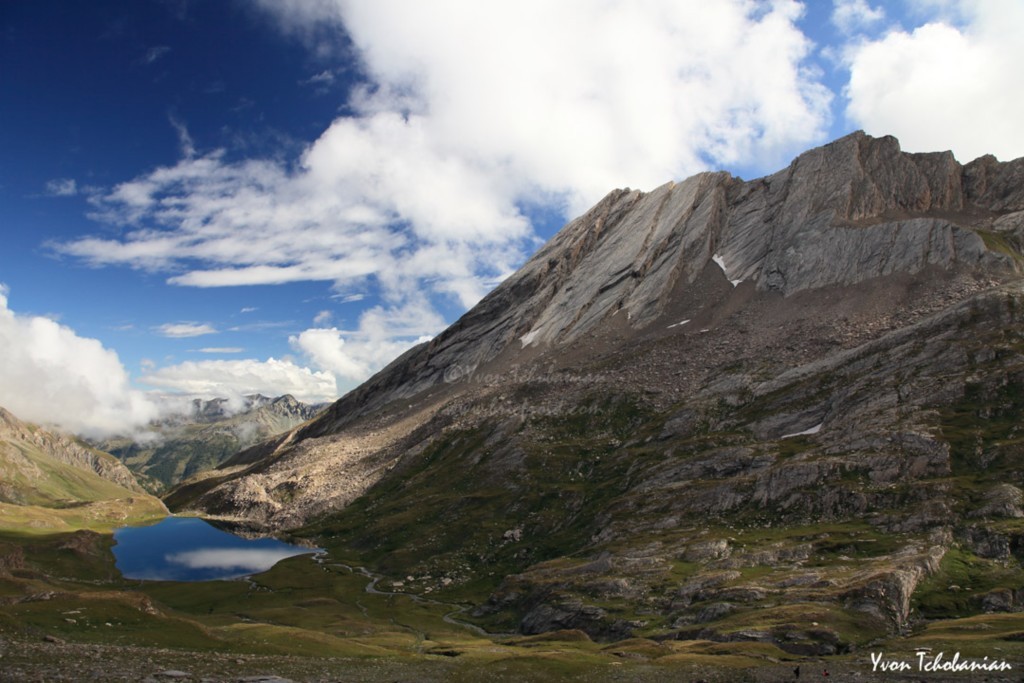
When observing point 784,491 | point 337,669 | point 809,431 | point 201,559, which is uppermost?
point 809,431

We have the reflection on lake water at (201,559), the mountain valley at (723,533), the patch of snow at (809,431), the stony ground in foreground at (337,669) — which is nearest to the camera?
the stony ground in foreground at (337,669)

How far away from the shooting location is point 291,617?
110 m

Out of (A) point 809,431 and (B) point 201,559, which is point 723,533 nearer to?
(A) point 809,431

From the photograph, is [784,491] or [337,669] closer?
[337,669]

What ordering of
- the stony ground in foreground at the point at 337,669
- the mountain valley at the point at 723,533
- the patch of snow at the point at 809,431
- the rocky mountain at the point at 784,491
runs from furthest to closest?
the patch of snow at the point at 809,431 → the rocky mountain at the point at 784,491 → the mountain valley at the point at 723,533 → the stony ground in foreground at the point at 337,669

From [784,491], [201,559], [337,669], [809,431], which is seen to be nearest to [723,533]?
[784,491]

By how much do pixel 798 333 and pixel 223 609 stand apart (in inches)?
6706

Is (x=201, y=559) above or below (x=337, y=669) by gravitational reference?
above

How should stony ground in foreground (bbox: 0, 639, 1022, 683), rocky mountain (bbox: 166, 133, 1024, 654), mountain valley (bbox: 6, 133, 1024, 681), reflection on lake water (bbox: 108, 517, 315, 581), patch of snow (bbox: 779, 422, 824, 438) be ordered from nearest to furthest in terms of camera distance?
stony ground in foreground (bbox: 0, 639, 1022, 683) < mountain valley (bbox: 6, 133, 1024, 681) < rocky mountain (bbox: 166, 133, 1024, 654) < patch of snow (bbox: 779, 422, 824, 438) < reflection on lake water (bbox: 108, 517, 315, 581)

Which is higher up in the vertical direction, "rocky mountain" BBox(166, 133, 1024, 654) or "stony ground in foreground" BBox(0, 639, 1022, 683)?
"rocky mountain" BBox(166, 133, 1024, 654)

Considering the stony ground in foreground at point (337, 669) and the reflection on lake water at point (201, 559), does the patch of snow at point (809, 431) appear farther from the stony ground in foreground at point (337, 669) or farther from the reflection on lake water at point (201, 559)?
the reflection on lake water at point (201, 559)

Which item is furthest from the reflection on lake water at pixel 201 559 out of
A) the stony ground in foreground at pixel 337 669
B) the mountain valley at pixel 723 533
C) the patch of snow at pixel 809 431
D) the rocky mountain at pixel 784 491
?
the patch of snow at pixel 809 431

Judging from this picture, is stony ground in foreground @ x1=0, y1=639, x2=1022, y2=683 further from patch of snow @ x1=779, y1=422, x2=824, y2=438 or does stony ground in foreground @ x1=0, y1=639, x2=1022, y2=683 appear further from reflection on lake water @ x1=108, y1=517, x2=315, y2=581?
reflection on lake water @ x1=108, y1=517, x2=315, y2=581

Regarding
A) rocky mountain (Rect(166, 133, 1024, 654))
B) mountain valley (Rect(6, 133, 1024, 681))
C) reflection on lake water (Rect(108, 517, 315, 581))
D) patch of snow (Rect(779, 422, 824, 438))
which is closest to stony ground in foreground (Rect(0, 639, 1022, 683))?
mountain valley (Rect(6, 133, 1024, 681))
